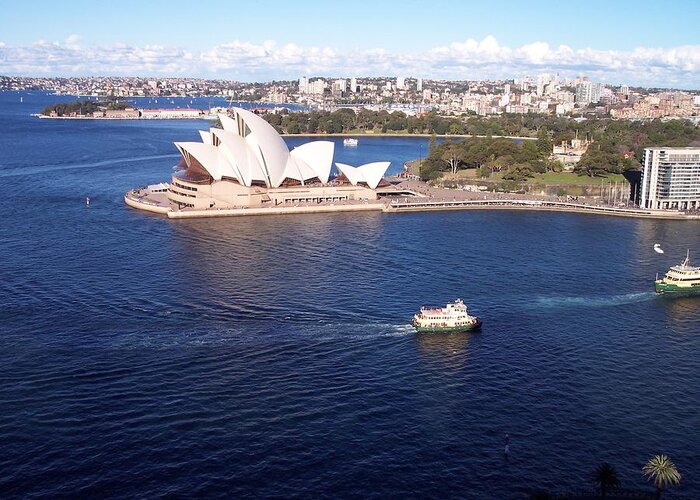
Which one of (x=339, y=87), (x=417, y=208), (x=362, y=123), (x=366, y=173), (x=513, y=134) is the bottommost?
(x=417, y=208)

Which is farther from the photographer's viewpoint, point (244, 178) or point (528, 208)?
point (528, 208)

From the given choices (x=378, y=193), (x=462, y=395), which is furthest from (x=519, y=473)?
(x=378, y=193)

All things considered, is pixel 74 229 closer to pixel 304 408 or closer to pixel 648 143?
pixel 304 408

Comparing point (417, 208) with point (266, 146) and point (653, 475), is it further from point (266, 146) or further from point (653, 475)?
point (653, 475)

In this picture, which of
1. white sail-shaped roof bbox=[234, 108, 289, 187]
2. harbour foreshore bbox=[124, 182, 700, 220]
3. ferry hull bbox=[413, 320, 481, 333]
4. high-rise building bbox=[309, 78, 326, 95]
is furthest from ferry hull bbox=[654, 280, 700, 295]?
high-rise building bbox=[309, 78, 326, 95]

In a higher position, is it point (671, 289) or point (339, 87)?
point (339, 87)

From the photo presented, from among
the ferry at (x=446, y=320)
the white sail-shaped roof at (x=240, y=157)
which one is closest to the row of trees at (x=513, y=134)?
the white sail-shaped roof at (x=240, y=157)

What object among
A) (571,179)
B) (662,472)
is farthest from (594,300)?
(571,179)
